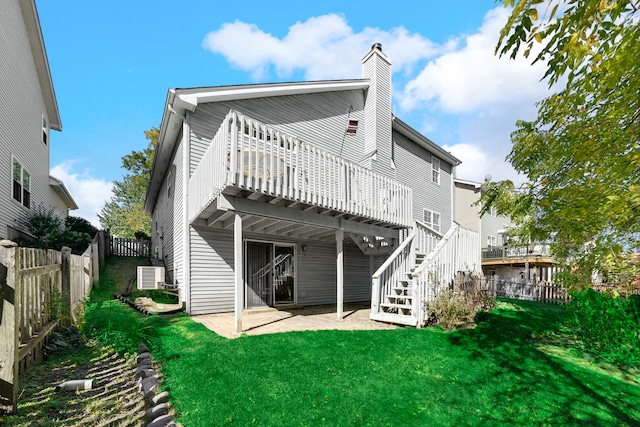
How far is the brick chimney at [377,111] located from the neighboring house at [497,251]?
8.42m

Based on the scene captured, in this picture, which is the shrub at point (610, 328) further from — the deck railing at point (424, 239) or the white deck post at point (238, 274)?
the white deck post at point (238, 274)

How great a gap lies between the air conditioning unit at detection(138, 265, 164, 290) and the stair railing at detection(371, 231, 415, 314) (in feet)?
20.5

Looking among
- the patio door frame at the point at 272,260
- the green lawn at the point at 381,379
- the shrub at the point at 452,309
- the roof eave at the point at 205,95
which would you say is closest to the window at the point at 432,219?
the roof eave at the point at 205,95

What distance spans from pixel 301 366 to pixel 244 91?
7.69m

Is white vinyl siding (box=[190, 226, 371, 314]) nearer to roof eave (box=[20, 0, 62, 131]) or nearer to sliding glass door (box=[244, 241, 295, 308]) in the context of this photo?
sliding glass door (box=[244, 241, 295, 308])

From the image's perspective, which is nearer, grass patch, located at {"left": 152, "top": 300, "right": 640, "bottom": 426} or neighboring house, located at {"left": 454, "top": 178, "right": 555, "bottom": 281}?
grass patch, located at {"left": 152, "top": 300, "right": 640, "bottom": 426}

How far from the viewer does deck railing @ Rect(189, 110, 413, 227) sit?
6.23 metres

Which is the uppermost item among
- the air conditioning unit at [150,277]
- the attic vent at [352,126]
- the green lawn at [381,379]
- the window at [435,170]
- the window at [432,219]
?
the attic vent at [352,126]

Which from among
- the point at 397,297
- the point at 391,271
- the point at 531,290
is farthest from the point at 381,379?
the point at 531,290

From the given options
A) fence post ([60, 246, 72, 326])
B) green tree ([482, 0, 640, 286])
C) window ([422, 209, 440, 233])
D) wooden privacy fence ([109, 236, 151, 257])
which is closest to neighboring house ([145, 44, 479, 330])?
fence post ([60, 246, 72, 326])

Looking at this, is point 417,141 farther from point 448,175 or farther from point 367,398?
point 367,398

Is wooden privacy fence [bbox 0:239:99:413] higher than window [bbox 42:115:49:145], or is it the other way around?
window [bbox 42:115:49:145]

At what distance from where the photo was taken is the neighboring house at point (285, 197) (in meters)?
6.72

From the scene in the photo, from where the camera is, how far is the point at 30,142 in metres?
12.7
